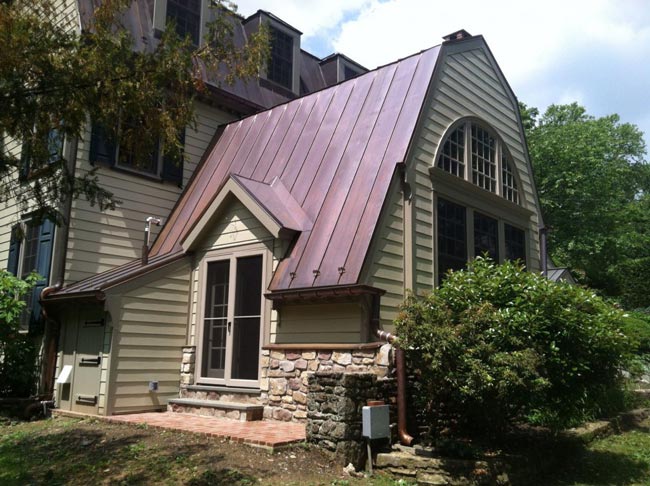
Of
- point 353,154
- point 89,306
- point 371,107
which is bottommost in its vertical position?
point 89,306

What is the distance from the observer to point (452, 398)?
24.2 feet

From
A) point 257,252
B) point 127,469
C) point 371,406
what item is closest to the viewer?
point 127,469

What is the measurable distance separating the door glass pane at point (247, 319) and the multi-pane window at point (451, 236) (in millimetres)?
3278

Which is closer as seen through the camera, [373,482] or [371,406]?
[373,482]

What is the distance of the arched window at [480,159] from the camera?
11500mm

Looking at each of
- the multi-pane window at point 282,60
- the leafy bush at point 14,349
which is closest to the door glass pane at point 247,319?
the leafy bush at point 14,349

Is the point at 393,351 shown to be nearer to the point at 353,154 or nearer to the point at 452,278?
the point at 452,278

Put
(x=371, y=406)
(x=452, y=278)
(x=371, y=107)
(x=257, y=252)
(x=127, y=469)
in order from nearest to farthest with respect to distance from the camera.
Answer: (x=127, y=469), (x=371, y=406), (x=452, y=278), (x=257, y=252), (x=371, y=107)

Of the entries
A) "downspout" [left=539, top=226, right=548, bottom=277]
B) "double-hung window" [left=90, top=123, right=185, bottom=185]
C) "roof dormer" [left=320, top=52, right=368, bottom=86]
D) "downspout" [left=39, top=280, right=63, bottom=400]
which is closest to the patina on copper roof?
"double-hung window" [left=90, top=123, right=185, bottom=185]

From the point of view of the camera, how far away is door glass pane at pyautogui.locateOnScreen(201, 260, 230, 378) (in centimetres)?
1020

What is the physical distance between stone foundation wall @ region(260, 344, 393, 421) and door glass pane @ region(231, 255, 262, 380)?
0.69 m

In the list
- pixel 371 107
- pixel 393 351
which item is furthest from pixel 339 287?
pixel 371 107

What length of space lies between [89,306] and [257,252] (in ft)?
10.5

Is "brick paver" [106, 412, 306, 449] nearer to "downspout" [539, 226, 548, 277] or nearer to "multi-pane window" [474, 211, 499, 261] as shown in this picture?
"multi-pane window" [474, 211, 499, 261]
